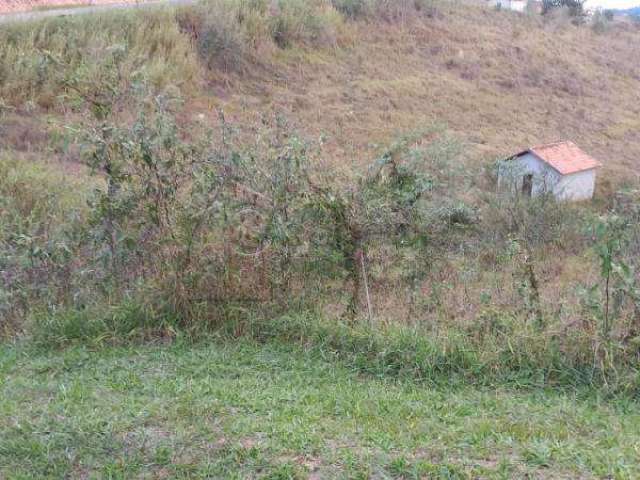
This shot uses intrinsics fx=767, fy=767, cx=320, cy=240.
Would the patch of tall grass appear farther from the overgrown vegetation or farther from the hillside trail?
the overgrown vegetation

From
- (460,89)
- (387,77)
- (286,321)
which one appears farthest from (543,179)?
(286,321)

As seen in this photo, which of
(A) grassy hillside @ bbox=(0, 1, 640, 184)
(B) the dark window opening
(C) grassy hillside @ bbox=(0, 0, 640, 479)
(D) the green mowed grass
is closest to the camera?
(D) the green mowed grass

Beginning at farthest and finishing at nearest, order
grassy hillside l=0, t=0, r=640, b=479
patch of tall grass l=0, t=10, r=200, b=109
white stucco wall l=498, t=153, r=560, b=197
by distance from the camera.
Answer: patch of tall grass l=0, t=10, r=200, b=109, white stucco wall l=498, t=153, r=560, b=197, grassy hillside l=0, t=0, r=640, b=479

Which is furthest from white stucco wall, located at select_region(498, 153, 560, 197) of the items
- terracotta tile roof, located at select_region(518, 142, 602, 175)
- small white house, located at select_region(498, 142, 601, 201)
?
terracotta tile roof, located at select_region(518, 142, 602, 175)

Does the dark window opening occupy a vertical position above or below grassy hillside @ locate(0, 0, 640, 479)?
below

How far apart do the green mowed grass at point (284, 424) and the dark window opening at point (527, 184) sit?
9.77 m

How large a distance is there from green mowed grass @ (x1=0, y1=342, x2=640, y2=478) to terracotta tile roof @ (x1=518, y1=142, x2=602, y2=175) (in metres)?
10.9

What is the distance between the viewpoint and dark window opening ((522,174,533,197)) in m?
13.8

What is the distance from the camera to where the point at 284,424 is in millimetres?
3830

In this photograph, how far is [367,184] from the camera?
5875mm

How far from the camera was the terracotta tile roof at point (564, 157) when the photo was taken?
48.1 ft

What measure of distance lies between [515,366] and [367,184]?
6.14 feet

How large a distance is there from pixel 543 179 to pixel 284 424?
11.0 metres

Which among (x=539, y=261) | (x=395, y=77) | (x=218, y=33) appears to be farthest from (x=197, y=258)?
(x=395, y=77)
